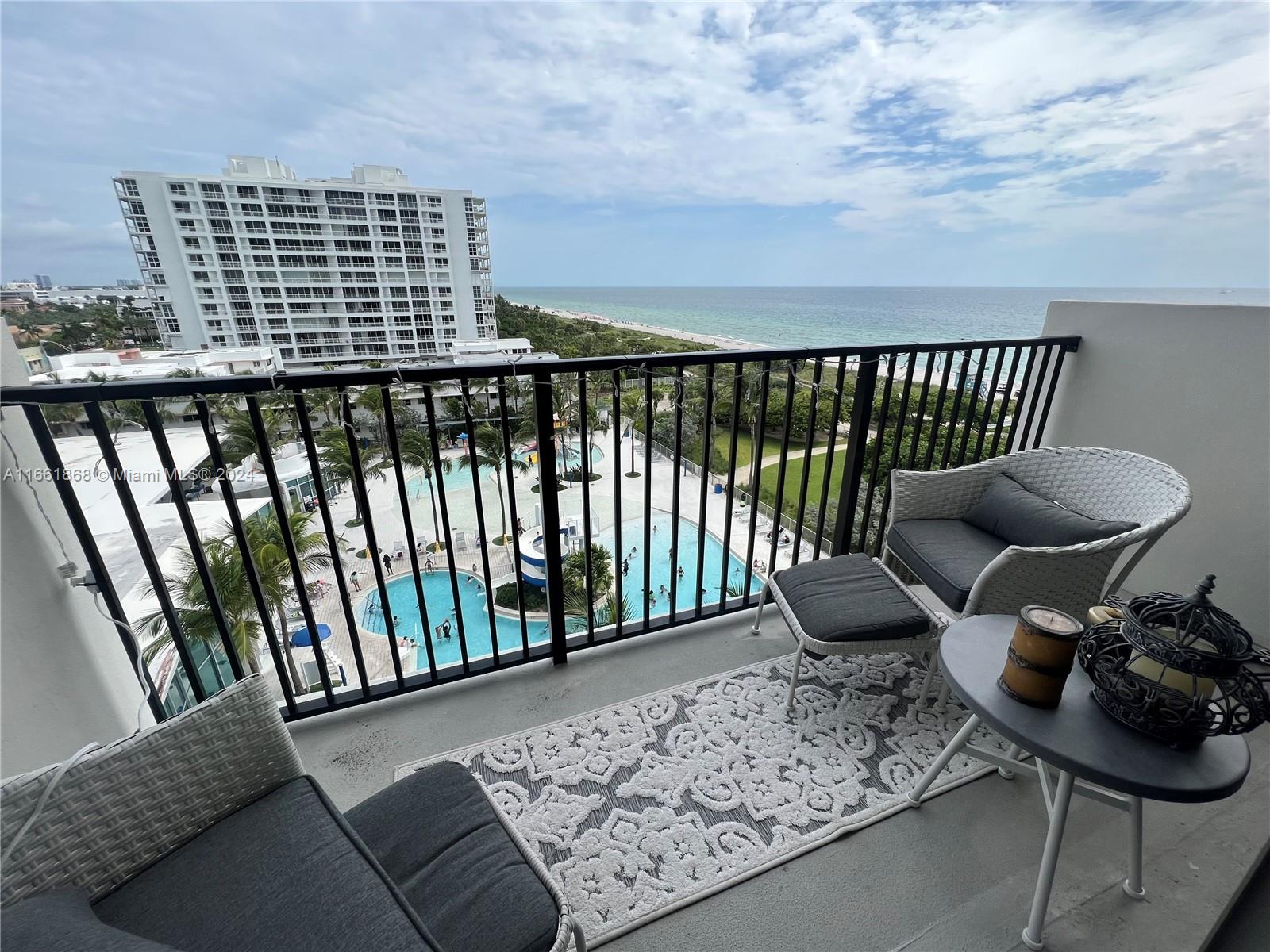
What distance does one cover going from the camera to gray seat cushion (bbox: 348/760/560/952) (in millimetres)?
838

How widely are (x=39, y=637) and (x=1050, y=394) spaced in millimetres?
4194

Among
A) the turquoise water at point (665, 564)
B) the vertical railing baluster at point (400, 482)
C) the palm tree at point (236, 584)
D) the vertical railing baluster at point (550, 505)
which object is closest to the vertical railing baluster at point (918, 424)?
the vertical railing baluster at point (550, 505)

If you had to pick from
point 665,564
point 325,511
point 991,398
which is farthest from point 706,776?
point 665,564

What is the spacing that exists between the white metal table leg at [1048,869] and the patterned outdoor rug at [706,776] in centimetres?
37

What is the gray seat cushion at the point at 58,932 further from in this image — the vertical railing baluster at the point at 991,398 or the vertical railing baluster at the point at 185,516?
the vertical railing baluster at the point at 991,398

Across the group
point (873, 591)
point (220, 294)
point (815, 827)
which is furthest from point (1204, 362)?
point (220, 294)

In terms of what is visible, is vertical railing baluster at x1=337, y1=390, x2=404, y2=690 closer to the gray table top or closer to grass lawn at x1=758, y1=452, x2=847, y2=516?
the gray table top

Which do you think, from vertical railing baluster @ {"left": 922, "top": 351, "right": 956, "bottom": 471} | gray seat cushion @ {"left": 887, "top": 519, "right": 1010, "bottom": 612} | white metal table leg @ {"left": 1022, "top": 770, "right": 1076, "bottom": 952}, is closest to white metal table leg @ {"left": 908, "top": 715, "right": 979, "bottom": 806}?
white metal table leg @ {"left": 1022, "top": 770, "right": 1076, "bottom": 952}

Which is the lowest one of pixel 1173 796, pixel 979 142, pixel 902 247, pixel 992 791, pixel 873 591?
pixel 992 791

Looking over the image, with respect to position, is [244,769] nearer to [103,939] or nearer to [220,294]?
[103,939]

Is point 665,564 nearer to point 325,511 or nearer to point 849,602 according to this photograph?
point 849,602

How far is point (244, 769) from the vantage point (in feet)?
3.20

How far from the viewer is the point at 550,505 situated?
1807mm

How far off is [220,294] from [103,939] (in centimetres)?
3471
